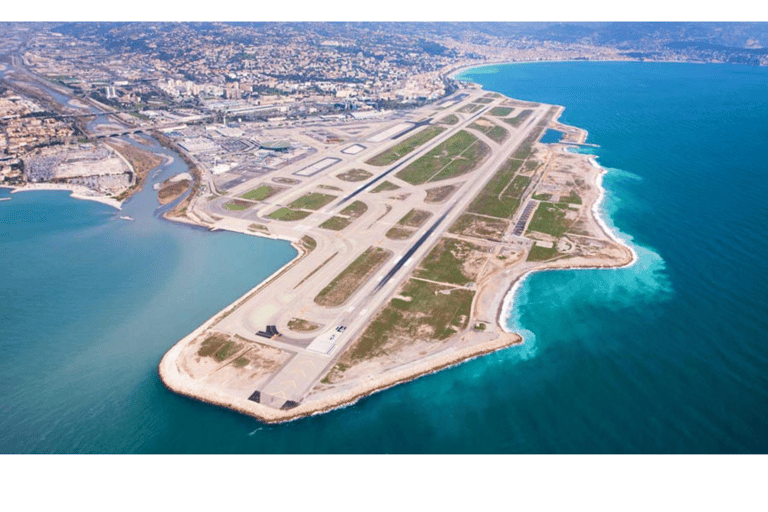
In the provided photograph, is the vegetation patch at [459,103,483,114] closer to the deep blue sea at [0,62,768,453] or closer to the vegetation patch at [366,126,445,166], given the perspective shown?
the vegetation patch at [366,126,445,166]

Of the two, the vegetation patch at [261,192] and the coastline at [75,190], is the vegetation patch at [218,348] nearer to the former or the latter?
the vegetation patch at [261,192]

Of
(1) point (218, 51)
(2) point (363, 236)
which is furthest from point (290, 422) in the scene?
(1) point (218, 51)

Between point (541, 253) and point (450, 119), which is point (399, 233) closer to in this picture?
point (541, 253)

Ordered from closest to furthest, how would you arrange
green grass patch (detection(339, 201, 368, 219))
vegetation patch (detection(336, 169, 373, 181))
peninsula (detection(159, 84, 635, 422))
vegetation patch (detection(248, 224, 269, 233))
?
peninsula (detection(159, 84, 635, 422))
vegetation patch (detection(248, 224, 269, 233))
green grass patch (detection(339, 201, 368, 219))
vegetation patch (detection(336, 169, 373, 181))

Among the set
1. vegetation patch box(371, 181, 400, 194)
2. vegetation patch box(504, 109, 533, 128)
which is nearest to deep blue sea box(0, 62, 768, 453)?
vegetation patch box(371, 181, 400, 194)

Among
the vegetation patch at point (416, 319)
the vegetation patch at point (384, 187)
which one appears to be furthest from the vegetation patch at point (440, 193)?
the vegetation patch at point (416, 319)

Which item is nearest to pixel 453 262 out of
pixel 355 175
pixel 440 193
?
pixel 440 193
